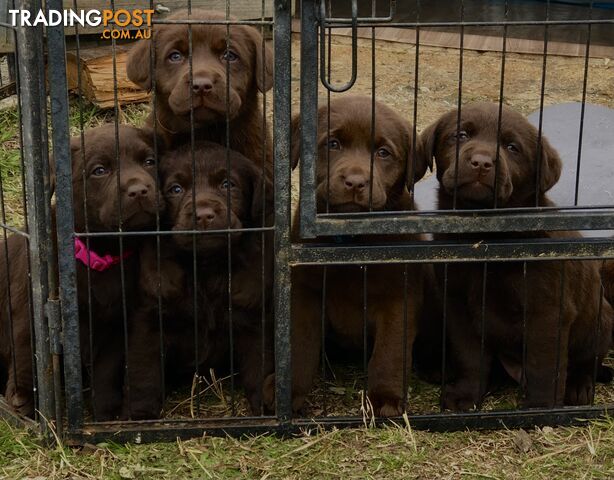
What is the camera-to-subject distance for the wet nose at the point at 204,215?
13.8 feet

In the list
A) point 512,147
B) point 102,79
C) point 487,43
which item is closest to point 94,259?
point 512,147

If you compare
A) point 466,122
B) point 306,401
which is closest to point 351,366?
point 306,401

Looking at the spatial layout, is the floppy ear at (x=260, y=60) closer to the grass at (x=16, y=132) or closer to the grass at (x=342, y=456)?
the grass at (x=342, y=456)

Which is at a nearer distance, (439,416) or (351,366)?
(439,416)

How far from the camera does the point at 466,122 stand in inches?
177

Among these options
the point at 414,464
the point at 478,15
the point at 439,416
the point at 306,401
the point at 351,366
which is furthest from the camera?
the point at 478,15

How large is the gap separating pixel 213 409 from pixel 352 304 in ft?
2.62

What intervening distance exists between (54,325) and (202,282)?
28.7 inches

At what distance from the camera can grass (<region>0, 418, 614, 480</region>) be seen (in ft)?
13.3

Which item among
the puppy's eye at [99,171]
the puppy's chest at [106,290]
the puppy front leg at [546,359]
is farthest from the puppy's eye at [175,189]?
the puppy front leg at [546,359]

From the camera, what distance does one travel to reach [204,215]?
4219 millimetres

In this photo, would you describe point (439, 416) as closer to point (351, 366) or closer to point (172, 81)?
point (351, 366)

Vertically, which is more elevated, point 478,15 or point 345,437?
point 478,15

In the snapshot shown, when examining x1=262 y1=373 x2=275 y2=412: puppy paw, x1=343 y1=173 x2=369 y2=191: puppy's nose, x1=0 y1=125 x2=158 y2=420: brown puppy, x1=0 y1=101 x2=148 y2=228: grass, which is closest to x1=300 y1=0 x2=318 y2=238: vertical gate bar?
x1=343 y1=173 x2=369 y2=191: puppy's nose
